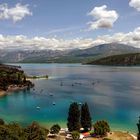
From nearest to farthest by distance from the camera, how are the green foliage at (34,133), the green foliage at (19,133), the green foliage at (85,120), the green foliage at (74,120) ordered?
the green foliage at (19,133) → the green foliage at (34,133) → the green foliage at (74,120) → the green foliage at (85,120)

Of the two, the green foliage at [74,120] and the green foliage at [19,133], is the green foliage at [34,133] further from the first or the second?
the green foliage at [74,120]

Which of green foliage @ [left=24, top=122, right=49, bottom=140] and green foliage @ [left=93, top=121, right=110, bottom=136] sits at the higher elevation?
green foliage @ [left=24, top=122, right=49, bottom=140]

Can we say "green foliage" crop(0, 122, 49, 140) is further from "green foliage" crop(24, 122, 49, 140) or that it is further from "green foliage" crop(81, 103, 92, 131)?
"green foliage" crop(81, 103, 92, 131)

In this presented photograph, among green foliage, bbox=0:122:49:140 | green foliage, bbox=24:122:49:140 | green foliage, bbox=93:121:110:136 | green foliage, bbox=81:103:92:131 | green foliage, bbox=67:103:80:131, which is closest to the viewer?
green foliage, bbox=0:122:49:140

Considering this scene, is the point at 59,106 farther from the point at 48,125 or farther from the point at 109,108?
the point at 48,125

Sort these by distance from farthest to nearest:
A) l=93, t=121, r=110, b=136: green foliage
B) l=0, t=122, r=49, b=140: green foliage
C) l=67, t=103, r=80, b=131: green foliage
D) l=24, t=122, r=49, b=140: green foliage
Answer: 1. l=67, t=103, r=80, b=131: green foliage
2. l=93, t=121, r=110, b=136: green foliage
3. l=24, t=122, r=49, b=140: green foliage
4. l=0, t=122, r=49, b=140: green foliage

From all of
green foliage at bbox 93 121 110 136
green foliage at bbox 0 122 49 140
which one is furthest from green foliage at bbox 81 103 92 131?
green foliage at bbox 0 122 49 140

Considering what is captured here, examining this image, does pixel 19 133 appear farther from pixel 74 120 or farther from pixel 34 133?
pixel 74 120

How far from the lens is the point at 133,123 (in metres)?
117

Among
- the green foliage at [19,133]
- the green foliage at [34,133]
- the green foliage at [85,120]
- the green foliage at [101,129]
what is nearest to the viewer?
the green foliage at [19,133]

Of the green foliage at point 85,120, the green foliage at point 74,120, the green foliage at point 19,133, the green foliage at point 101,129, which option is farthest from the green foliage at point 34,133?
the green foliage at point 85,120

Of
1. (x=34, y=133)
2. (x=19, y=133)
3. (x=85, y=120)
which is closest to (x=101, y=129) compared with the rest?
(x=85, y=120)

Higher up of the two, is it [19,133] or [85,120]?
[19,133]

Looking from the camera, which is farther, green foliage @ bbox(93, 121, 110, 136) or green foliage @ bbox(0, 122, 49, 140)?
green foliage @ bbox(93, 121, 110, 136)
